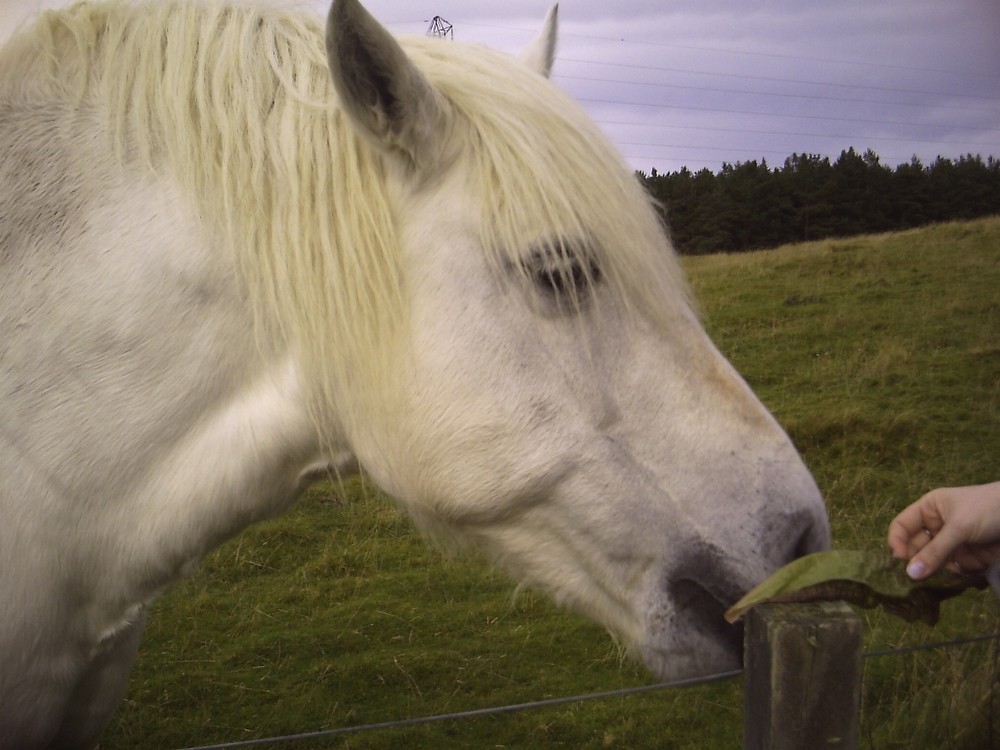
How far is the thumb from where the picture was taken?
1.44 m

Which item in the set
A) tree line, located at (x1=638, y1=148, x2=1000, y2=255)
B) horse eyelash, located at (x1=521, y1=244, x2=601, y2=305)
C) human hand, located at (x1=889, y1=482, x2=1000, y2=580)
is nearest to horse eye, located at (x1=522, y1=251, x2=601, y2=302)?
horse eyelash, located at (x1=521, y1=244, x2=601, y2=305)

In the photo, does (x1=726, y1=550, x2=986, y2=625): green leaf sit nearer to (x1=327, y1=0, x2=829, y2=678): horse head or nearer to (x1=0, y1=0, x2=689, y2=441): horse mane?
(x1=327, y1=0, x2=829, y2=678): horse head

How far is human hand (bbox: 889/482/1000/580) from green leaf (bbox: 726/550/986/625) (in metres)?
0.04

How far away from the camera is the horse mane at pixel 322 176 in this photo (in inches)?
62.7

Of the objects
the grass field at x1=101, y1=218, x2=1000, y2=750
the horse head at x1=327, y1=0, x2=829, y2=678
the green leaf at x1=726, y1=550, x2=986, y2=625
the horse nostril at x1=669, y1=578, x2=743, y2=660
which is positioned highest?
the horse head at x1=327, y1=0, x2=829, y2=678

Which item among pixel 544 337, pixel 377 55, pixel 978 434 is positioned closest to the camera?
pixel 377 55

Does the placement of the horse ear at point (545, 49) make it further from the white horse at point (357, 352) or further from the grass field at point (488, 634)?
the grass field at point (488, 634)

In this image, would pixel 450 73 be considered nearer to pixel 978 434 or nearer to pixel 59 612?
pixel 59 612

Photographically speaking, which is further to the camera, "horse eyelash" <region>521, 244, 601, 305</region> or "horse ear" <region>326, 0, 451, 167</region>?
"horse eyelash" <region>521, 244, 601, 305</region>

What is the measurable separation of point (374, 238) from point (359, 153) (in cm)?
20

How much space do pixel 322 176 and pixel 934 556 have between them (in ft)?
4.87

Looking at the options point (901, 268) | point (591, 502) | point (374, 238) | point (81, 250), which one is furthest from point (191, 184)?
point (901, 268)

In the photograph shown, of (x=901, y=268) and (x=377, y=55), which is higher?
(x=377, y=55)

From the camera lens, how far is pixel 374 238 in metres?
1.61
